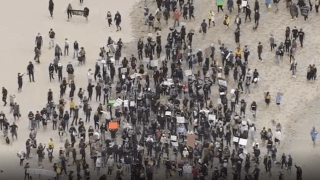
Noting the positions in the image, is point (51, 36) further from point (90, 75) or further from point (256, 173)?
point (256, 173)

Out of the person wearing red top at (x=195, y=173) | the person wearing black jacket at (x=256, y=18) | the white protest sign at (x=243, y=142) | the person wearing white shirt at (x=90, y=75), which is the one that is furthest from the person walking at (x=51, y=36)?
the person wearing red top at (x=195, y=173)

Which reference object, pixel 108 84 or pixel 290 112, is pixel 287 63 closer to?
pixel 290 112

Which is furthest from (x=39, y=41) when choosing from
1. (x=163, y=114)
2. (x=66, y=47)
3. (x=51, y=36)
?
(x=163, y=114)

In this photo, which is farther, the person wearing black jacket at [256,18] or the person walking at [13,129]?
the person wearing black jacket at [256,18]

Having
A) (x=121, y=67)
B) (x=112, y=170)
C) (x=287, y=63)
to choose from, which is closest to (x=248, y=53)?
(x=287, y=63)

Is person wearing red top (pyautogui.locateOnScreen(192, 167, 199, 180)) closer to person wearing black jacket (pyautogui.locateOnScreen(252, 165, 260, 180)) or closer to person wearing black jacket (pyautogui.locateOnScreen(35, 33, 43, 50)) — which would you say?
person wearing black jacket (pyautogui.locateOnScreen(252, 165, 260, 180))

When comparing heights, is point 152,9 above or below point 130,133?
above

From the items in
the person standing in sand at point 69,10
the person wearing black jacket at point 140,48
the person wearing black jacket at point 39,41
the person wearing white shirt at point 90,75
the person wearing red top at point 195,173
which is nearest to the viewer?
the person wearing red top at point 195,173

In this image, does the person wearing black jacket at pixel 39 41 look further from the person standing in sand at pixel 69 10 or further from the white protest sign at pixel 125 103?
the white protest sign at pixel 125 103
